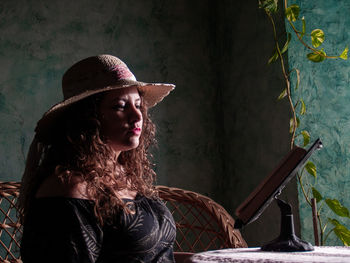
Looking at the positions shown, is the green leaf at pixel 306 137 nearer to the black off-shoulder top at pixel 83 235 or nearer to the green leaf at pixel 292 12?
the green leaf at pixel 292 12

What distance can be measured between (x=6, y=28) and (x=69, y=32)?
0.35 meters

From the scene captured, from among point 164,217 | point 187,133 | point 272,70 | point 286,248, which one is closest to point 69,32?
point 187,133

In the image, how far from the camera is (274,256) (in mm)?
1213

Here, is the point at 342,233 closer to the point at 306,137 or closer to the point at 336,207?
the point at 336,207

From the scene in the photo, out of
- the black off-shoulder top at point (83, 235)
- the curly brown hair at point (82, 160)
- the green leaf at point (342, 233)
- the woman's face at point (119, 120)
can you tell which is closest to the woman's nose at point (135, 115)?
the woman's face at point (119, 120)

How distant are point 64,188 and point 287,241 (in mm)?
645

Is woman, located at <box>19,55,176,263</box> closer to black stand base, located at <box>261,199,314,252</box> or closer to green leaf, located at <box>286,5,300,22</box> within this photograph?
black stand base, located at <box>261,199,314,252</box>

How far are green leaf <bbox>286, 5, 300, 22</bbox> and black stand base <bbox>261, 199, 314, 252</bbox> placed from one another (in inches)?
44.8

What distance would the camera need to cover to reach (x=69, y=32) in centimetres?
265

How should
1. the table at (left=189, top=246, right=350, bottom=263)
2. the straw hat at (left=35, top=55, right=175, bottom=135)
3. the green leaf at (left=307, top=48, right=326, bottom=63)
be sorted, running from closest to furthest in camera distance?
the table at (left=189, top=246, right=350, bottom=263)
the straw hat at (left=35, top=55, right=175, bottom=135)
the green leaf at (left=307, top=48, right=326, bottom=63)

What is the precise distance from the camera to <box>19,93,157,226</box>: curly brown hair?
1.31 meters

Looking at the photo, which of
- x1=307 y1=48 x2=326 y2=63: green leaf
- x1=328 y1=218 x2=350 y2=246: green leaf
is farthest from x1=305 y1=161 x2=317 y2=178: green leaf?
x1=307 y1=48 x2=326 y2=63: green leaf

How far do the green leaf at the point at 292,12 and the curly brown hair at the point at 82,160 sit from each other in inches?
44.7

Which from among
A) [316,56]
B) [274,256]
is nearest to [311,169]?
[316,56]
